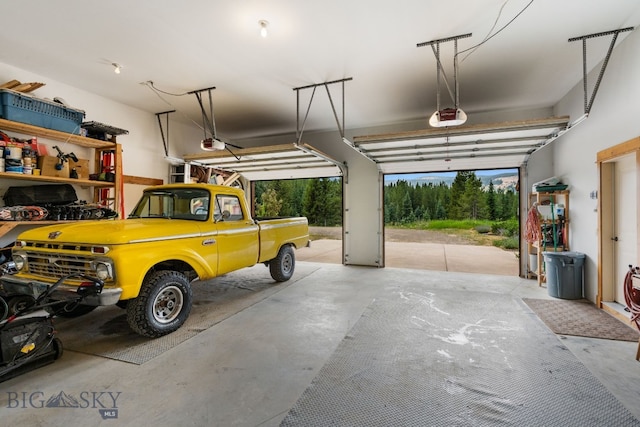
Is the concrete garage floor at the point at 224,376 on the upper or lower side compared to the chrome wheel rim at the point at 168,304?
lower

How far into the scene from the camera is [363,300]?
450cm

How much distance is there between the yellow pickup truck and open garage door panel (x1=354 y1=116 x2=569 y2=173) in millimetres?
2856

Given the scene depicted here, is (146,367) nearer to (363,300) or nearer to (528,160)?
(363,300)

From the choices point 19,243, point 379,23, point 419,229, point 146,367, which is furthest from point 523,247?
point 419,229

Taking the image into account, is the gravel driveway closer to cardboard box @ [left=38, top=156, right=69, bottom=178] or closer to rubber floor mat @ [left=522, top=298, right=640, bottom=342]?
rubber floor mat @ [left=522, top=298, right=640, bottom=342]

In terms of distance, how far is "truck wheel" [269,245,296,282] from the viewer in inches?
217

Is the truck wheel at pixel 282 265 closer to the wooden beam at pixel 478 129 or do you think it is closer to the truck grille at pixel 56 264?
the wooden beam at pixel 478 129

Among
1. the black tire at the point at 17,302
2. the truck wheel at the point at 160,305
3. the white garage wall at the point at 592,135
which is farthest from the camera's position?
the white garage wall at the point at 592,135

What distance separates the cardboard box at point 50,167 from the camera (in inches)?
160

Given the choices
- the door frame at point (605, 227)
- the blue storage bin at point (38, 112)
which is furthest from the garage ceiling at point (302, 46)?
the door frame at point (605, 227)

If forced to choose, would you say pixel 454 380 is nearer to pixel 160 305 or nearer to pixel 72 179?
pixel 160 305

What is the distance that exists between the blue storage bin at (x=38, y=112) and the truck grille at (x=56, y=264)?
2.07 metres

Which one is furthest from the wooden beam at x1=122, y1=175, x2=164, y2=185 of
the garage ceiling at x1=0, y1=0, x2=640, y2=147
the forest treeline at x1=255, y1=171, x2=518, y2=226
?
the forest treeline at x1=255, y1=171, x2=518, y2=226
